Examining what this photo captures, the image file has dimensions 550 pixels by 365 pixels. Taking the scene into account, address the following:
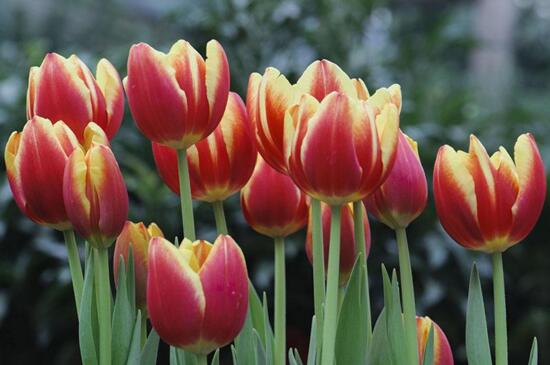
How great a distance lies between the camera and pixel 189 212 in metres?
0.64

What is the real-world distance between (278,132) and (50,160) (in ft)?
0.49

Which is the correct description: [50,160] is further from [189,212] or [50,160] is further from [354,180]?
[354,180]

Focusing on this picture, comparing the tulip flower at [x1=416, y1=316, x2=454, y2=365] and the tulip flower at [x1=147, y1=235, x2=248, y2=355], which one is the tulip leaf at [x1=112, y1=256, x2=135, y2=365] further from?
the tulip flower at [x1=416, y1=316, x2=454, y2=365]

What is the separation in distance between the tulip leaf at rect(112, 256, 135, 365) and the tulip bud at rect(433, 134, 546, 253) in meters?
0.22

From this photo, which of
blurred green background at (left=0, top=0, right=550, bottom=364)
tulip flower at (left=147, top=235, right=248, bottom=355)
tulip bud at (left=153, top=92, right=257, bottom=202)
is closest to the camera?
tulip flower at (left=147, top=235, right=248, bottom=355)

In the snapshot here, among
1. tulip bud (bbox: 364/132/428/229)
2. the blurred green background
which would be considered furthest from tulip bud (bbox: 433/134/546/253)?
the blurred green background

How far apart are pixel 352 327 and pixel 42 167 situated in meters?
0.23

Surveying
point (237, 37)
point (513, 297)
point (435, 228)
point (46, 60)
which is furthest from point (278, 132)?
point (237, 37)

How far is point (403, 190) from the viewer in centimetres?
66

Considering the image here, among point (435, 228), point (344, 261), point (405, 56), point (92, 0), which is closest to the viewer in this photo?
point (344, 261)

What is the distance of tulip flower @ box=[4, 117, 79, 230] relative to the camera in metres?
0.63

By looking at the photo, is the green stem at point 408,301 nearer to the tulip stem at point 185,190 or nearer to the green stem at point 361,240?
the green stem at point 361,240

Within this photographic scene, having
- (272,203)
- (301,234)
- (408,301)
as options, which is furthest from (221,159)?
(301,234)

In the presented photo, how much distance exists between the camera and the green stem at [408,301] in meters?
0.66
